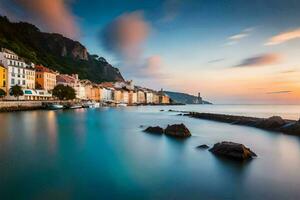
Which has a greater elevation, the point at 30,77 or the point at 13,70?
the point at 13,70

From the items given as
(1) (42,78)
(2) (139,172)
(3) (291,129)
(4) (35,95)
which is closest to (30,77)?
(4) (35,95)

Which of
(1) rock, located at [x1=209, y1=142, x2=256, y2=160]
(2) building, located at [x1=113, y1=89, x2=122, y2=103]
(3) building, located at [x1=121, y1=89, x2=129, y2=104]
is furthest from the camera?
(3) building, located at [x1=121, y1=89, x2=129, y2=104]

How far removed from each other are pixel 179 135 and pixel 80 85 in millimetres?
108687

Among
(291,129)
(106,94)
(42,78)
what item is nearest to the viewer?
(291,129)

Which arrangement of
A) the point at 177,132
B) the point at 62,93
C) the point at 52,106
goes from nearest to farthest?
the point at 177,132 → the point at 52,106 → the point at 62,93

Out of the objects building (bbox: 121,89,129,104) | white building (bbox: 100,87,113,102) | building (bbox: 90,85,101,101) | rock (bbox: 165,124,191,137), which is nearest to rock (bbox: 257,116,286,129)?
rock (bbox: 165,124,191,137)

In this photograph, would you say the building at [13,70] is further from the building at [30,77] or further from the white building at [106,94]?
the white building at [106,94]

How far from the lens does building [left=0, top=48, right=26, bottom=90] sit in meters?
73.1

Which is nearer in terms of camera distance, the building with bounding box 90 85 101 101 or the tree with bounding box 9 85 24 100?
the tree with bounding box 9 85 24 100

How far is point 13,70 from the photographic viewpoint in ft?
249

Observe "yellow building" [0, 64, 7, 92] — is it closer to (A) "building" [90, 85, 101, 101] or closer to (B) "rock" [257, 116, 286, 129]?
(B) "rock" [257, 116, 286, 129]

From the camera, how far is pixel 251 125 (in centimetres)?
3900

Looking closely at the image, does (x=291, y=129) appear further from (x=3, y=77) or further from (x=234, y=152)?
(x=3, y=77)

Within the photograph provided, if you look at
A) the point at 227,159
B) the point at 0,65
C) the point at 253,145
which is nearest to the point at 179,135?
the point at 253,145
